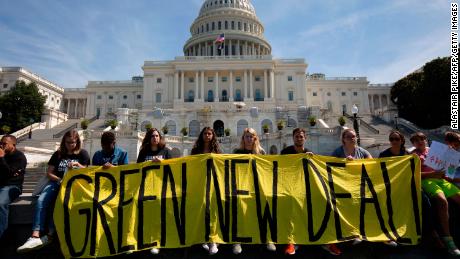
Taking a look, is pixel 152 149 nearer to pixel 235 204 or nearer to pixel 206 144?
pixel 206 144

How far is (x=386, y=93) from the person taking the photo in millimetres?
86688

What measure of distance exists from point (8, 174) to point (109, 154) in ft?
6.50

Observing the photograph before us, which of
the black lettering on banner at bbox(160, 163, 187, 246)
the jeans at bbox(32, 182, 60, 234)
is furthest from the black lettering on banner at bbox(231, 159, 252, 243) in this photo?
the jeans at bbox(32, 182, 60, 234)

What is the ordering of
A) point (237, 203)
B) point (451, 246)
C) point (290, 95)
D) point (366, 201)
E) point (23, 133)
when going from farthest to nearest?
point (290, 95), point (23, 133), point (366, 201), point (237, 203), point (451, 246)

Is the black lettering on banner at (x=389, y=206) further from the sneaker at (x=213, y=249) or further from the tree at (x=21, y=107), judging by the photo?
the tree at (x=21, y=107)

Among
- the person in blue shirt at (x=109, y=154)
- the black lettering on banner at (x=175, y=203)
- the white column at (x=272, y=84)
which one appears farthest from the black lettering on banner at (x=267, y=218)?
the white column at (x=272, y=84)

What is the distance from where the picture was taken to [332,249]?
18.9ft

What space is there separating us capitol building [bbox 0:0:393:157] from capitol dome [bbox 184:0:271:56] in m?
0.29

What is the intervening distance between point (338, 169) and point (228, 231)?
2632 mm

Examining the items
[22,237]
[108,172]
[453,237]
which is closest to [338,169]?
[453,237]

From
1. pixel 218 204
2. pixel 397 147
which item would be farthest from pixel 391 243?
pixel 218 204

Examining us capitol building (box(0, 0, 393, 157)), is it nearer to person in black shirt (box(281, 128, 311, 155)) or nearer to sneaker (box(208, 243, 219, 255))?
person in black shirt (box(281, 128, 311, 155))

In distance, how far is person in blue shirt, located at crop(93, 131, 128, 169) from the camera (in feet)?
21.9

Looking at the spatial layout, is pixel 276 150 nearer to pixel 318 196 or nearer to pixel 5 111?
pixel 318 196
